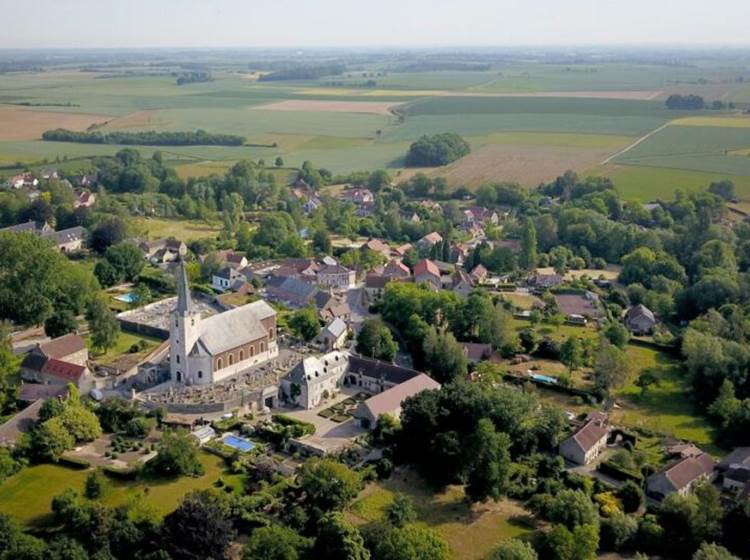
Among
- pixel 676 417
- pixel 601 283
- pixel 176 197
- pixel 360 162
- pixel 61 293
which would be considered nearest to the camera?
pixel 676 417

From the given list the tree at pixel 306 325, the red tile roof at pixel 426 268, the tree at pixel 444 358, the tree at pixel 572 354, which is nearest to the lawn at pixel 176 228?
the red tile roof at pixel 426 268

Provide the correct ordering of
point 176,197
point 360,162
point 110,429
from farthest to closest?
point 360,162 < point 176,197 < point 110,429

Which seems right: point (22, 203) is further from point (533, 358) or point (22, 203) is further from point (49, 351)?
point (533, 358)

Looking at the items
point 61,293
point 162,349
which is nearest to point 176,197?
point 61,293

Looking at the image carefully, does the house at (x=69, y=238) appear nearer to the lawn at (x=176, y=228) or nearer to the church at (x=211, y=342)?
the lawn at (x=176, y=228)

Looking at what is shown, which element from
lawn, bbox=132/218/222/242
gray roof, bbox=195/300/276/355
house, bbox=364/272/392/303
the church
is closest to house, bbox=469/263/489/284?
house, bbox=364/272/392/303

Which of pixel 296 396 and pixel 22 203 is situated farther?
pixel 22 203
